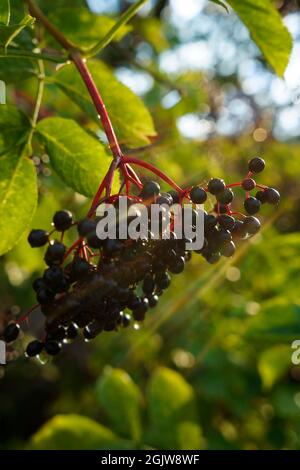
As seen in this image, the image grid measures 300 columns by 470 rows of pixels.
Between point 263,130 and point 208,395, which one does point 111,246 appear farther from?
point 263,130

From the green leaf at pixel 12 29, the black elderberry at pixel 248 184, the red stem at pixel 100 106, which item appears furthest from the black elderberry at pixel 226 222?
the green leaf at pixel 12 29

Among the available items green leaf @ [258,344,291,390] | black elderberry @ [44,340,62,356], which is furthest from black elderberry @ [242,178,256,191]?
green leaf @ [258,344,291,390]

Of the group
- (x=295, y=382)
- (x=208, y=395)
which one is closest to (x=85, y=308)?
(x=208, y=395)

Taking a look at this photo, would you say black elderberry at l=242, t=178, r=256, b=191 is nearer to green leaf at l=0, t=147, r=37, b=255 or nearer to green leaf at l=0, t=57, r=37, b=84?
green leaf at l=0, t=147, r=37, b=255

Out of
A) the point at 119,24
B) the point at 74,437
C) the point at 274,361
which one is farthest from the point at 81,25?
the point at 274,361

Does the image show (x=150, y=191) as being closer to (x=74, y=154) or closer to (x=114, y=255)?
(x=114, y=255)
